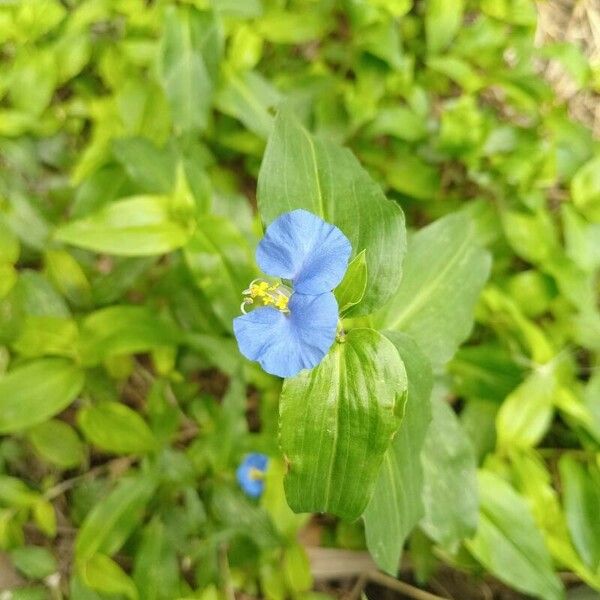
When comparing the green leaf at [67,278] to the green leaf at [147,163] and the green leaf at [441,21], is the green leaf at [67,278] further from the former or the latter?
the green leaf at [441,21]

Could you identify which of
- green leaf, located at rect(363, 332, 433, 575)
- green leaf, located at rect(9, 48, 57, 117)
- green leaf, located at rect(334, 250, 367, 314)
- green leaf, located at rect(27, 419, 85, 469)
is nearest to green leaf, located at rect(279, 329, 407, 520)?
green leaf, located at rect(334, 250, 367, 314)

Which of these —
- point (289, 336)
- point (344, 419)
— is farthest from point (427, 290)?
point (289, 336)

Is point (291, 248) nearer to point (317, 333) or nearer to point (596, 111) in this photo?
point (317, 333)

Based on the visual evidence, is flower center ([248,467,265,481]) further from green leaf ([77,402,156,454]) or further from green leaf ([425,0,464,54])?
green leaf ([425,0,464,54])

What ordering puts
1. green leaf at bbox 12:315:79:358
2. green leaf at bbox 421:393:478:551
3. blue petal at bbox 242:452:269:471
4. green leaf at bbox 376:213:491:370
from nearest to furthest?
1. green leaf at bbox 376:213:491:370
2. green leaf at bbox 421:393:478:551
3. green leaf at bbox 12:315:79:358
4. blue petal at bbox 242:452:269:471

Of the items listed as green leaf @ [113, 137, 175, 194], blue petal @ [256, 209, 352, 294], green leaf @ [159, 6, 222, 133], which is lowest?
green leaf @ [113, 137, 175, 194]

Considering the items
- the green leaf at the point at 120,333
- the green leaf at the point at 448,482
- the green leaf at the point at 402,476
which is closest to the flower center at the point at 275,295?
the green leaf at the point at 402,476
